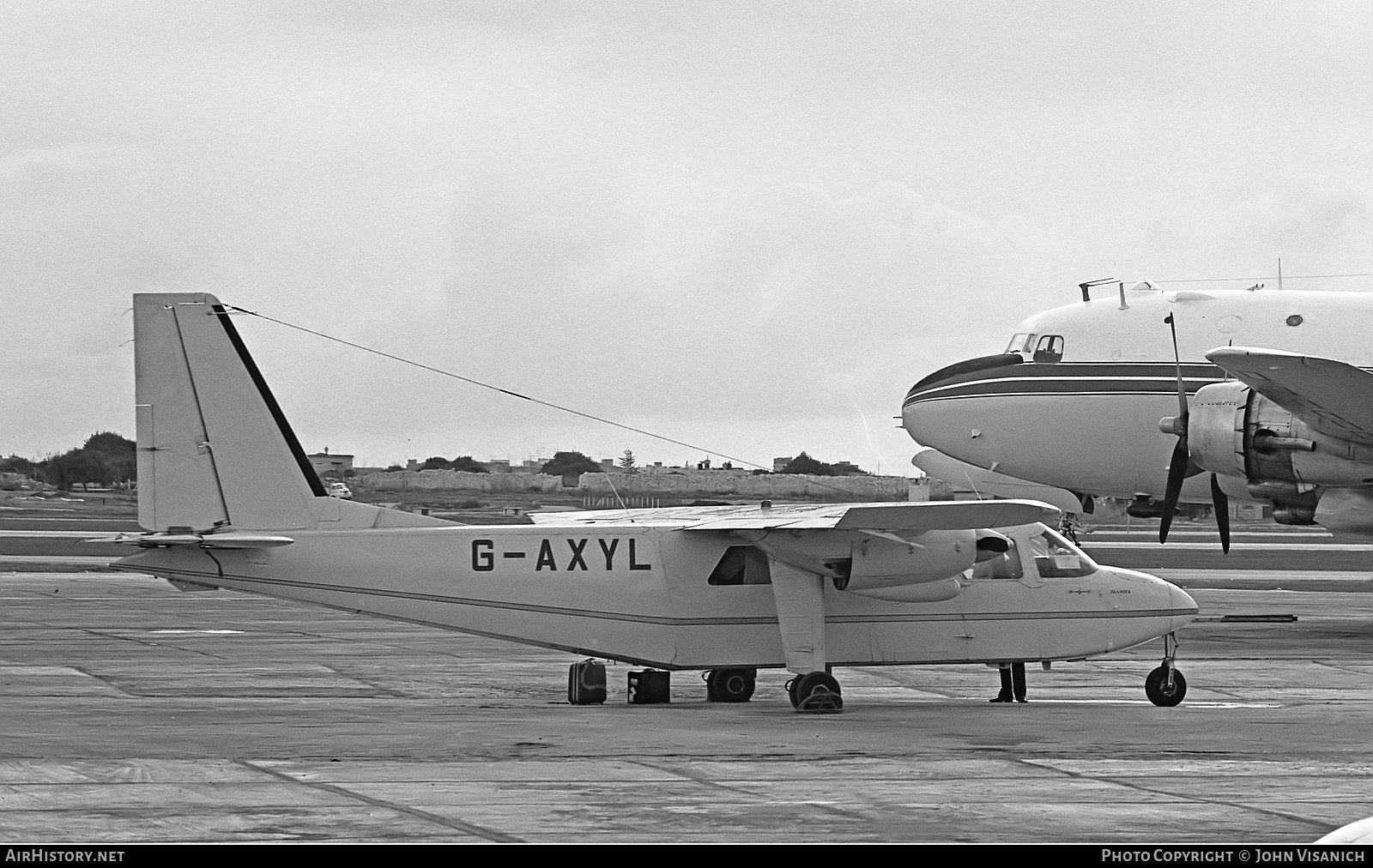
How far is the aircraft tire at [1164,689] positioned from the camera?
737 inches

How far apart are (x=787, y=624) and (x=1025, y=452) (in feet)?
40.2

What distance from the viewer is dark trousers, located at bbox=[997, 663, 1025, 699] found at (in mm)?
19500

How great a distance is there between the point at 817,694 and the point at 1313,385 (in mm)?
9132

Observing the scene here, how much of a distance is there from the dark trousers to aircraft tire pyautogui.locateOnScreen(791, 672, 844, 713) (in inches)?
99.0

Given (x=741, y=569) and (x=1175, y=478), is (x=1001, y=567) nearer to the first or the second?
(x=741, y=569)

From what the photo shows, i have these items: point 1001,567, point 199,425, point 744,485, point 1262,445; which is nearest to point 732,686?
point 1001,567

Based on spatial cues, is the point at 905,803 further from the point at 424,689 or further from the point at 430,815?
the point at 424,689

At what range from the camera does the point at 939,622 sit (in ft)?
63.1

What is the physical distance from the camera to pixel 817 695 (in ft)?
59.5

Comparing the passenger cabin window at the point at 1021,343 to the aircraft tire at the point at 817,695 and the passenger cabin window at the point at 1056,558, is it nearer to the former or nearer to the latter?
the passenger cabin window at the point at 1056,558

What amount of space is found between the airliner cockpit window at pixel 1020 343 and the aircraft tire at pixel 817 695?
13.6 metres

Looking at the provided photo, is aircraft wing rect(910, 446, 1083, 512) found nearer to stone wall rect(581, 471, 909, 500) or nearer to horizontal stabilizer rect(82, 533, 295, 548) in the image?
stone wall rect(581, 471, 909, 500)
